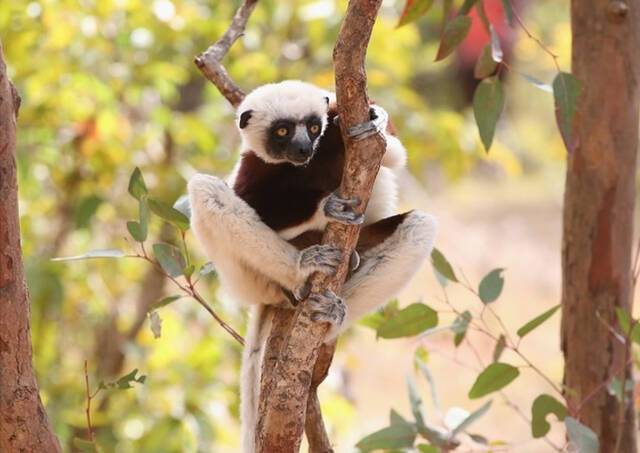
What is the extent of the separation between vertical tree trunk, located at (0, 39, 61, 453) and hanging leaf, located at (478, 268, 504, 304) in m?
1.30

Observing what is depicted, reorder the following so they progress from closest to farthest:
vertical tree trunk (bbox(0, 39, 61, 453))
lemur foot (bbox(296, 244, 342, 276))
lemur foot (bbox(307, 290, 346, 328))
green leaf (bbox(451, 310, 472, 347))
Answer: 1. vertical tree trunk (bbox(0, 39, 61, 453))
2. lemur foot (bbox(307, 290, 346, 328))
3. lemur foot (bbox(296, 244, 342, 276))
4. green leaf (bbox(451, 310, 472, 347))

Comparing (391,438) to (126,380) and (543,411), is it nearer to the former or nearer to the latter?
(543,411)

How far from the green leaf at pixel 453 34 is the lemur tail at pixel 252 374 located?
943 millimetres

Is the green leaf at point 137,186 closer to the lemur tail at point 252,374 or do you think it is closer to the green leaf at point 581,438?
the lemur tail at point 252,374

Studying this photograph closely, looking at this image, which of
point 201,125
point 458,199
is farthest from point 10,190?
point 458,199

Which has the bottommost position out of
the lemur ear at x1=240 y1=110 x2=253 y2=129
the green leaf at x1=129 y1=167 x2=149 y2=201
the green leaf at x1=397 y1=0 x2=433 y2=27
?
the green leaf at x1=129 y1=167 x2=149 y2=201

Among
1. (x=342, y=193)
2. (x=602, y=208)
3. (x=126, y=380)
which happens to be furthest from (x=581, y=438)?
(x=126, y=380)

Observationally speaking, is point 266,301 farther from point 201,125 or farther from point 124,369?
point 124,369

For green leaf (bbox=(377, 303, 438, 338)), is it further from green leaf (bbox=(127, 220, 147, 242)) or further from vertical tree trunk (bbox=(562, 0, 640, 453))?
green leaf (bbox=(127, 220, 147, 242))

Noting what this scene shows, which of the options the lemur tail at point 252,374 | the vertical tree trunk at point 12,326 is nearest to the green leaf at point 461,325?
the lemur tail at point 252,374

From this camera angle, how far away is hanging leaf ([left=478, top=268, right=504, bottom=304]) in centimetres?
271

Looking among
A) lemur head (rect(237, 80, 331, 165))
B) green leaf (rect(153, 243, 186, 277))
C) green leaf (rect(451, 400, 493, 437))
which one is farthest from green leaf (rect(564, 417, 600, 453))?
green leaf (rect(153, 243, 186, 277))

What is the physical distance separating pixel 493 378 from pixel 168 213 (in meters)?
1.03

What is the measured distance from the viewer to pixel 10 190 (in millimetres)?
1991
